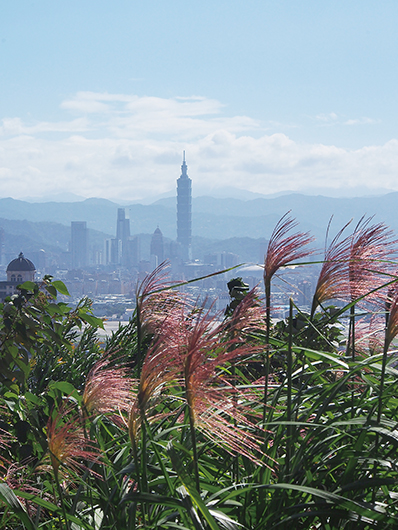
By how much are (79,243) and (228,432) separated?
156359 millimetres

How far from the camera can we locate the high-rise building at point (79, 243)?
151 m

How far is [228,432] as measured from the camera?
0.89m

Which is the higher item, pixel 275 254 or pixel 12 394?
pixel 275 254

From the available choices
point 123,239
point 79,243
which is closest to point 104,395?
point 79,243

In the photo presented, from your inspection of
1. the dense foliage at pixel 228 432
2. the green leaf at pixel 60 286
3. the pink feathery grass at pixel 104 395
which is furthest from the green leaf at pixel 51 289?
the pink feathery grass at pixel 104 395

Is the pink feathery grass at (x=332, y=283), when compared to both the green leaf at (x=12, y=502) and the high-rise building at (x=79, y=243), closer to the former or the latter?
the green leaf at (x=12, y=502)

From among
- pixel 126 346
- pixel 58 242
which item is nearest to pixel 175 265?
pixel 58 242

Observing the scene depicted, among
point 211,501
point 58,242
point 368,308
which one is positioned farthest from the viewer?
point 58,242

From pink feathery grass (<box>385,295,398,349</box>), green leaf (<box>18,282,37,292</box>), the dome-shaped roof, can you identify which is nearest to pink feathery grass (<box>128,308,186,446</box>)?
pink feathery grass (<box>385,295,398,349</box>)

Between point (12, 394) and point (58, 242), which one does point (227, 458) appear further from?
point (58, 242)

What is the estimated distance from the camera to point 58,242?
165m

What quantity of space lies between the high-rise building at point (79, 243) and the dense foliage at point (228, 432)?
151629mm

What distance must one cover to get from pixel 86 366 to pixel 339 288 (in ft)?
5.67

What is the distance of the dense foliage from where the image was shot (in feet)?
3.00
